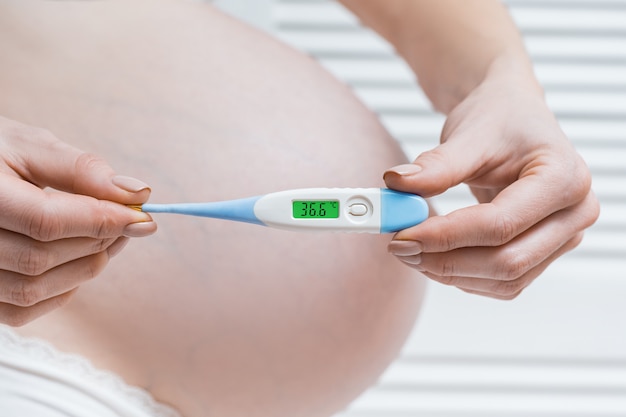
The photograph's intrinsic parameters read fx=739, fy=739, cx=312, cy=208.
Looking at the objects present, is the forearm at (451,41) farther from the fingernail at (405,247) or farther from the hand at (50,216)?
the hand at (50,216)

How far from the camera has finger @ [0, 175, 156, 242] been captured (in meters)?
0.43

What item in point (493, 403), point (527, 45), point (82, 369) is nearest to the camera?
point (82, 369)

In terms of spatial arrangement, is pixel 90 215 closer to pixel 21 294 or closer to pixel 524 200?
pixel 21 294

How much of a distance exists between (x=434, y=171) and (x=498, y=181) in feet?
0.31

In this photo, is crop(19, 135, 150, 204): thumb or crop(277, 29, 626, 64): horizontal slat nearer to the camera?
crop(19, 135, 150, 204): thumb

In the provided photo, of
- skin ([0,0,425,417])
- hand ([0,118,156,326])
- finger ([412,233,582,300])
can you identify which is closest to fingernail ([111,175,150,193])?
hand ([0,118,156,326])

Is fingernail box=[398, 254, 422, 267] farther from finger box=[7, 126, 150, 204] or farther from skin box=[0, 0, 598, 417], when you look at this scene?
finger box=[7, 126, 150, 204]

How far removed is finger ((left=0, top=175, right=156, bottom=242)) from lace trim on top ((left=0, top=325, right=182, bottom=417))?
11 cm

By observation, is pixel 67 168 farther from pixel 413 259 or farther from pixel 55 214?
pixel 413 259

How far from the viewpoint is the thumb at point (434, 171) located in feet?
1.60

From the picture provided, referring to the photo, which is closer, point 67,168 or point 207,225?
point 67,168

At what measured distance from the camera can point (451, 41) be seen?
704 millimetres

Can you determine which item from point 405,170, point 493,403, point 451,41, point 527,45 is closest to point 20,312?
point 405,170

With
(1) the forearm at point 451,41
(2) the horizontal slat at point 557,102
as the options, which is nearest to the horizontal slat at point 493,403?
(2) the horizontal slat at point 557,102
